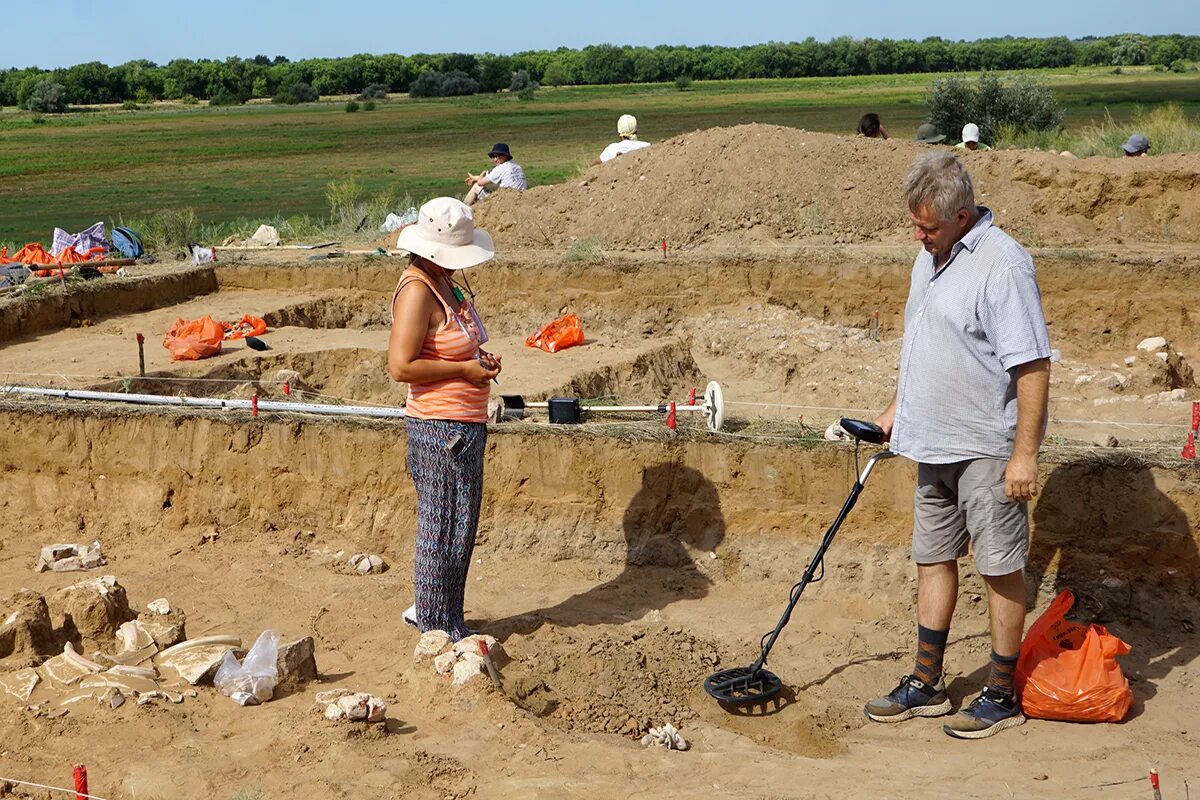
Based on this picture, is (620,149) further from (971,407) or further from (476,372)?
(971,407)

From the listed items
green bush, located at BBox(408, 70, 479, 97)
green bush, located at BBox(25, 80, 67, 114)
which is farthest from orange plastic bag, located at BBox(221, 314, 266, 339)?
green bush, located at BBox(408, 70, 479, 97)

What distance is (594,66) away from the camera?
370 ft

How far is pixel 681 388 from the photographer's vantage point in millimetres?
11688

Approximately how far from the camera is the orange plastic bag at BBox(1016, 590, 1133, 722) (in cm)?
511

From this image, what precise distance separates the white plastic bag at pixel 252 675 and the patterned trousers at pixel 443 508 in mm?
693

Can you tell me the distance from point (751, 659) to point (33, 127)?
63499 millimetres

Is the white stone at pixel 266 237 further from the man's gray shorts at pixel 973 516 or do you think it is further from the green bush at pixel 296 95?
the green bush at pixel 296 95

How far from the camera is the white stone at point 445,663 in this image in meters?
5.36

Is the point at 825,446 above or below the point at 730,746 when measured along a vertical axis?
above

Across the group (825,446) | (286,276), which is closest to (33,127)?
(286,276)

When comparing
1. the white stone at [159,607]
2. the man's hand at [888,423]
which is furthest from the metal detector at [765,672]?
the white stone at [159,607]

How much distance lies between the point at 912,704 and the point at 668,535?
2175mm

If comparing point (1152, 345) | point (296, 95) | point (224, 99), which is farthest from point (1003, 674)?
point (296, 95)

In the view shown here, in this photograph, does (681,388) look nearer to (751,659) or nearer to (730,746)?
(751,659)
